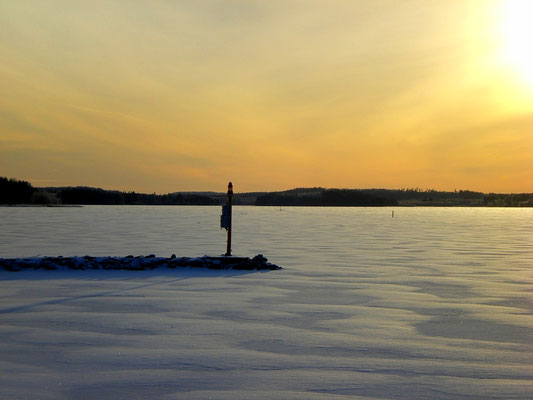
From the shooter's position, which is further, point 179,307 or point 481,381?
point 179,307

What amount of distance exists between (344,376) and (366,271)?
24.7ft

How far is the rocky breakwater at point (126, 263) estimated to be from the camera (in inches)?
452

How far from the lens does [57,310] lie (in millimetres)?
7129

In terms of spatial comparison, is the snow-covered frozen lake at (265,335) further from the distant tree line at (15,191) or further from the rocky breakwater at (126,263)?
the distant tree line at (15,191)

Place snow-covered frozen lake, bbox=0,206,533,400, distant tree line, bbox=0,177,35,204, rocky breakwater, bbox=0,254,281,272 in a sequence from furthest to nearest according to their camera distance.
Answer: distant tree line, bbox=0,177,35,204 < rocky breakwater, bbox=0,254,281,272 < snow-covered frozen lake, bbox=0,206,533,400

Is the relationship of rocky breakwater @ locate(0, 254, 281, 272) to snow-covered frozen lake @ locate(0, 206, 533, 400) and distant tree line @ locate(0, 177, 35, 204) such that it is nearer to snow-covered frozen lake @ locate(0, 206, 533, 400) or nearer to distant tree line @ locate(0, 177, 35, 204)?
snow-covered frozen lake @ locate(0, 206, 533, 400)

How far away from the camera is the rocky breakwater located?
452 inches

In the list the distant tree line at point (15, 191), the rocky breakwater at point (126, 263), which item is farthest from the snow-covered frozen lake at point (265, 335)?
the distant tree line at point (15, 191)

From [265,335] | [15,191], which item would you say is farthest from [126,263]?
[15,191]

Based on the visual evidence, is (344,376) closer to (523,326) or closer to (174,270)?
(523,326)

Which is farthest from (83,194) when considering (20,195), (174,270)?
(174,270)

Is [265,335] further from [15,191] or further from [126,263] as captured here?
[15,191]

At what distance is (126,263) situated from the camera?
38.7 ft

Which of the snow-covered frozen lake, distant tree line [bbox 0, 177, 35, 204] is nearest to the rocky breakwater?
the snow-covered frozen lake
